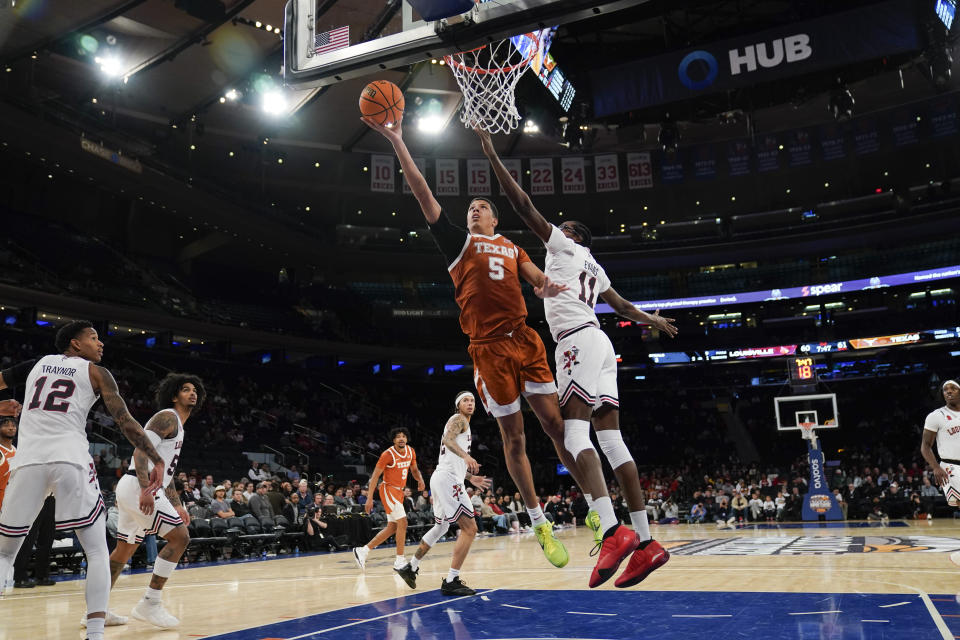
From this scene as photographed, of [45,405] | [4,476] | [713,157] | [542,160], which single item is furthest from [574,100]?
[45,405]

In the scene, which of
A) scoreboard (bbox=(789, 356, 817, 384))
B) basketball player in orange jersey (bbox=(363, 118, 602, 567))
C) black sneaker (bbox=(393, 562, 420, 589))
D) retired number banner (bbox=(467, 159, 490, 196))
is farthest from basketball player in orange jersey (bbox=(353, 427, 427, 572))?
retired number banner (bbox=(467, 159, 490, 196))

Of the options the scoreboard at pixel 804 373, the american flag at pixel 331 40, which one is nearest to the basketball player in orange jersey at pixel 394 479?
the american flag at pixel 331 40

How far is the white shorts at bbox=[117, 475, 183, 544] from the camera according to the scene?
6.32 m

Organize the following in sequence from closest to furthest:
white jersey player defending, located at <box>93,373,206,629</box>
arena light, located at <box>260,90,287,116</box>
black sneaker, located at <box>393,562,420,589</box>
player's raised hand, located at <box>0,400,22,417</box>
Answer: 1. player's raised hand, located at <box>0,400,22,417</box>
2. white jersey player defending, located at <box>93,373,206,629</box>
3. black sneaker, located at <box>393,562,420,589</box>
4. arena light, located at <box>260,90,287,116</box>

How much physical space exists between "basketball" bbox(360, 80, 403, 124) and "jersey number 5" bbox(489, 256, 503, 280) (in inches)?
45.9

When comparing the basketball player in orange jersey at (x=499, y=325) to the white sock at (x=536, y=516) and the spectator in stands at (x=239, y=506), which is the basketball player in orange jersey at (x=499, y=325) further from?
the spectator in stands at (x=239, y=506)

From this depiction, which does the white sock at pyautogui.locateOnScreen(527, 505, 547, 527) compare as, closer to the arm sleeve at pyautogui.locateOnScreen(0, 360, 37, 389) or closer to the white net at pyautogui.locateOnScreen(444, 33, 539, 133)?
the white net at pyautogui.locateOnScreen(444, 33, 539, 133)

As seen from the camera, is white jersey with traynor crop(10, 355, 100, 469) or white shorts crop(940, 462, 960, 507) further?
white shorts crop(940, 462, 960, 507)

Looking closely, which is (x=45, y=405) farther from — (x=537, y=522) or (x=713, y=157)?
(x=713, y=157)

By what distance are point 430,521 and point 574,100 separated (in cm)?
1122

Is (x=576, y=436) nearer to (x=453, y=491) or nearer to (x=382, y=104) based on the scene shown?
(x=382, y=104)

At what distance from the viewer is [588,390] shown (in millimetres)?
4527

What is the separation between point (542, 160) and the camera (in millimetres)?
29844

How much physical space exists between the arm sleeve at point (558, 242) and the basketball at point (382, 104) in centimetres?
132
